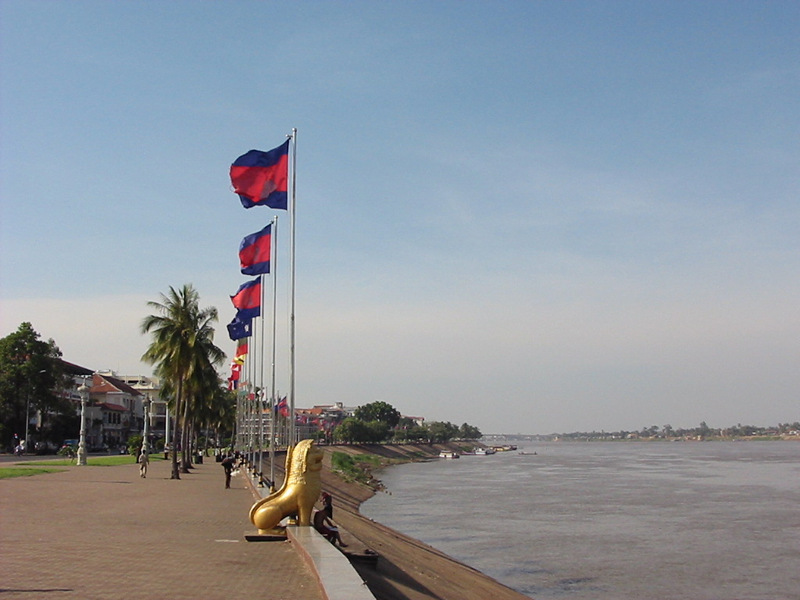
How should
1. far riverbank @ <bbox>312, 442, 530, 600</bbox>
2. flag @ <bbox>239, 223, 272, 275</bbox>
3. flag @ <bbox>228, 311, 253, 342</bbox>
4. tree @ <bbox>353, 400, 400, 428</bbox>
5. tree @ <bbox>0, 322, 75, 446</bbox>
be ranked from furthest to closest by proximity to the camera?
tree @ <bbox>353, 400, 400, 428</bbox>, tree @ <bbox>0, 322, 75, 446</bbox>, flag @ <bbox>228, 311, 253, 342</bbox>, flag @ <bbox>239, 223, 272, 275</bbox>, far riverbank @ <bbox>312, 442, 530, 600</bbox>

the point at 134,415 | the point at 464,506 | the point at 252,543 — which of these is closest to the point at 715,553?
the point at 464,506

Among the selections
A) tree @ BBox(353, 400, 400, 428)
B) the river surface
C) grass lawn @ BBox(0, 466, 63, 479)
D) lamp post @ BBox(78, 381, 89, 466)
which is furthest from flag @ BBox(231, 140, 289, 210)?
tree @ BBox(353, 400, 400, 428)

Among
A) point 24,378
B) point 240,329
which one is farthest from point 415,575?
point 24,378

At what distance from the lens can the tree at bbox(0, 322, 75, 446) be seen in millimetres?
71688

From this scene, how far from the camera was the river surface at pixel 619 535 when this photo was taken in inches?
1086

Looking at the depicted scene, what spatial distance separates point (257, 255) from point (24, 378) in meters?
56.2

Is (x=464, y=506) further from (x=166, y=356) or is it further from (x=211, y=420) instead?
(x=211, y=420)

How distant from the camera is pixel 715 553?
3388 centimetres

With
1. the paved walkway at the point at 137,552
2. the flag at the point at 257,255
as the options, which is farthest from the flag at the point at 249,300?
the paved walkway at the point at 137,552

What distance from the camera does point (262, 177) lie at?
20.4 m

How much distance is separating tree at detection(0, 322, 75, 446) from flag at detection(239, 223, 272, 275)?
54.9 metres

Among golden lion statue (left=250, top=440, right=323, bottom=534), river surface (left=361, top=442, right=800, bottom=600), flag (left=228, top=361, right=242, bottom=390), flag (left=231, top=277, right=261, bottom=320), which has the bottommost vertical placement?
river surface (left=361, top=442, right=800, bottom=600)

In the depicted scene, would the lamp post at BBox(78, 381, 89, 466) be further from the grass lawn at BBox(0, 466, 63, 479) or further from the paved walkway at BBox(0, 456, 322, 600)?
the paved walkway at BBox(0, 456, 322, 600)

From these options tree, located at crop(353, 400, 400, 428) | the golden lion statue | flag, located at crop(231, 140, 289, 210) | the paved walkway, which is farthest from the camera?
tree, located at crop(353, 400, 400, 428)
